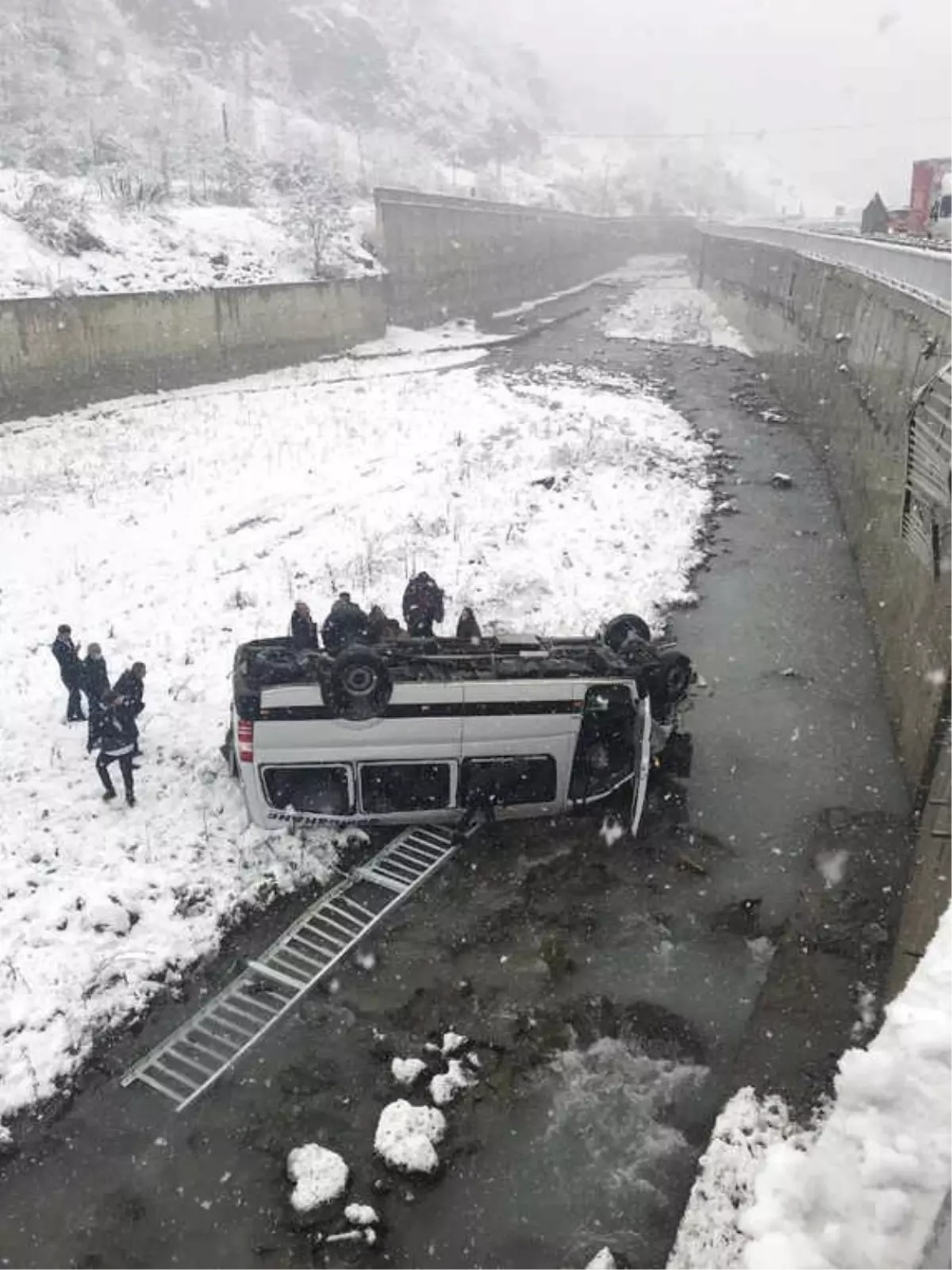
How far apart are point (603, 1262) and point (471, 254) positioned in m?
57.3

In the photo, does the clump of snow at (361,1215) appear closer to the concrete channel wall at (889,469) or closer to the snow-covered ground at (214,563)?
the snow-covered ground at (214,563)

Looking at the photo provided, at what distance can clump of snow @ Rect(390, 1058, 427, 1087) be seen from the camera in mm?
8016

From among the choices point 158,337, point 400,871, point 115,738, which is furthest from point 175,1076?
point 158,337

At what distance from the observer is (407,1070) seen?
805 cm

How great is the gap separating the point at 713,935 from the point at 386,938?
3496 millimetres

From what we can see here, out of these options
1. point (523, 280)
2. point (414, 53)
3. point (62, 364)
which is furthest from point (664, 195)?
point (62, 364)

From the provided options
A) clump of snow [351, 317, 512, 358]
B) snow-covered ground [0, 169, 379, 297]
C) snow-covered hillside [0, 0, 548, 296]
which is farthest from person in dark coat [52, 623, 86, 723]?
clump of snow [351, 317, 512, 358]

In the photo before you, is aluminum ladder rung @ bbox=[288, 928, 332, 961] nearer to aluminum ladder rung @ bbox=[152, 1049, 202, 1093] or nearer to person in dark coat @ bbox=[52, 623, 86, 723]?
aluminum ladder rung @ bbox=[152, 1049, 202, 1093]

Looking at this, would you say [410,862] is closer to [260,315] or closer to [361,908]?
[361,908]

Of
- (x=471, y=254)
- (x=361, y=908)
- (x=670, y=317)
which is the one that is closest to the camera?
(x=361, y=908)

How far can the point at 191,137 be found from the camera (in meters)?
51.5

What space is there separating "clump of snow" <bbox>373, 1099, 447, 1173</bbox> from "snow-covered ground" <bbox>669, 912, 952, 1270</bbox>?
2024 millimetres

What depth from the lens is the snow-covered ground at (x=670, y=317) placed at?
5162 cm

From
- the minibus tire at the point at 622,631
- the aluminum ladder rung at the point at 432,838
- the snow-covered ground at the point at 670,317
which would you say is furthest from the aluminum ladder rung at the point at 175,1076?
the snow-covered ground at the point at 670,317
